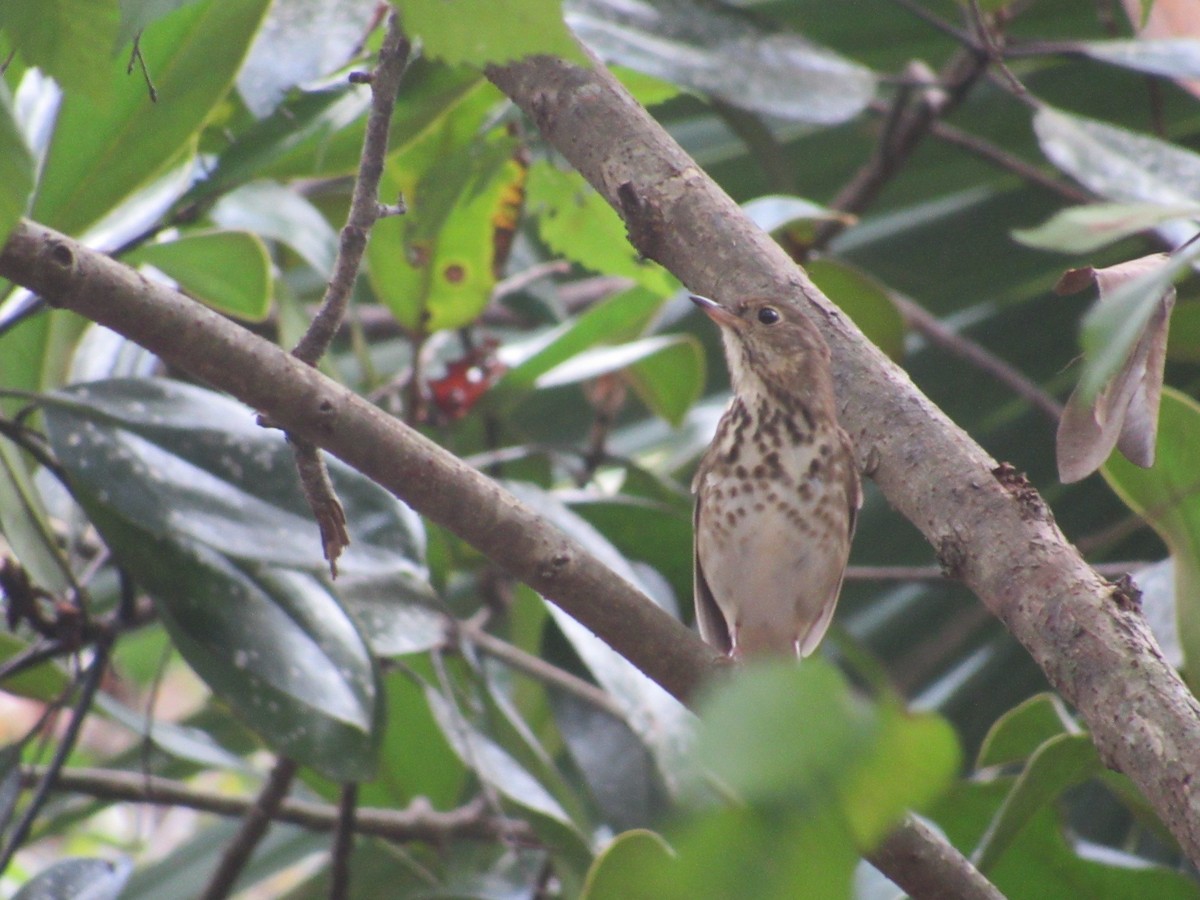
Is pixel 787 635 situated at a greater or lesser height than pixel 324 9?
lesser

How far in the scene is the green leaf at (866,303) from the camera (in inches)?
110

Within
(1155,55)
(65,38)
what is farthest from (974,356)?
(65,38)

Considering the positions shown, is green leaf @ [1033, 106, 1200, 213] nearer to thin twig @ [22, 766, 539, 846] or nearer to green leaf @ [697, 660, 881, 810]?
thin twig @ [22, 766, 539, 846]

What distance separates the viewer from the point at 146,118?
2.12 meters

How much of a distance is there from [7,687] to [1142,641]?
1910 mm

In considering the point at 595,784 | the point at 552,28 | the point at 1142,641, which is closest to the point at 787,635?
the point at 595,784

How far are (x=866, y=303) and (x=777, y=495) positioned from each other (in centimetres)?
45

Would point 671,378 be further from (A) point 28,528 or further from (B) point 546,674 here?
(A) point 28,528

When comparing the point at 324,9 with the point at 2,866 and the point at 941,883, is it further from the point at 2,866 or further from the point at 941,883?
the point at 941,883

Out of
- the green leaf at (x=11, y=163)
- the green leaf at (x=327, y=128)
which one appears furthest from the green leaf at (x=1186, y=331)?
the green leaf at (x=11, y=163)

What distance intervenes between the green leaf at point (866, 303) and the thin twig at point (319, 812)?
47.4 inches

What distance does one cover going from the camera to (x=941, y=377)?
3.42 m

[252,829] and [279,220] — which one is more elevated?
[279,220]

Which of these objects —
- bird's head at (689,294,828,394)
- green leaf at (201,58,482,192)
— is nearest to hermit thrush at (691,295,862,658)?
bird's head at (689,294,828,394)
